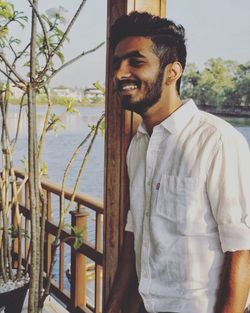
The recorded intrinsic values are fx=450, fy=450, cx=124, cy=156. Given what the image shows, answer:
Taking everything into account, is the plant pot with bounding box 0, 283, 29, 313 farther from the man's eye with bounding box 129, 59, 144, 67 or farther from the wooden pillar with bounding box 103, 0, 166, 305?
the man's eye with bounding box 129, 59, 144, 67

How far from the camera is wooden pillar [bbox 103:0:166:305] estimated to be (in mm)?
1685

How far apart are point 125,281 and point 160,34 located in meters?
0.83

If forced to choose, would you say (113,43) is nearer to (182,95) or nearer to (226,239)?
(182,95)

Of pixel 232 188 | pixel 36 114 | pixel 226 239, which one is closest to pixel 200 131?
pixel 232 188

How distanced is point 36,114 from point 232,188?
1046mm

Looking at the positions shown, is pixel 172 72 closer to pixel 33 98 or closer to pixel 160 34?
pixel 160 34

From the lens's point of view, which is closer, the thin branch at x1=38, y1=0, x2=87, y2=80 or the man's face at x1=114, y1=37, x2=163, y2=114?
the man's face at x1=114, y1=37, x2=163, y2=114

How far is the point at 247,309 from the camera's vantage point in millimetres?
1256

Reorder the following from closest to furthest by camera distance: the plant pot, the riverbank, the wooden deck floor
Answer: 1. the riverbank
2. the plant pot
3. the wooden deck floor

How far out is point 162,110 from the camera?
54.2 inches

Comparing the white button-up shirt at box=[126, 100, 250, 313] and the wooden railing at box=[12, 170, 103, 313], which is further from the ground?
the white button-up shirt at box=[126, 100, 250, 313]

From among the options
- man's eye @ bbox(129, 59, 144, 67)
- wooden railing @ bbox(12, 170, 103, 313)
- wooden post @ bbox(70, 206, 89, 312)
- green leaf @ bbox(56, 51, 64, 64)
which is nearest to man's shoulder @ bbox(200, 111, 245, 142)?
man's eye @ bbox(129, 59, 144, 67)

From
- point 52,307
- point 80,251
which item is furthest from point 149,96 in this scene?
point 52,307

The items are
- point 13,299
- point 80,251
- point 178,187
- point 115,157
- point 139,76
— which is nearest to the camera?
point 178,187
